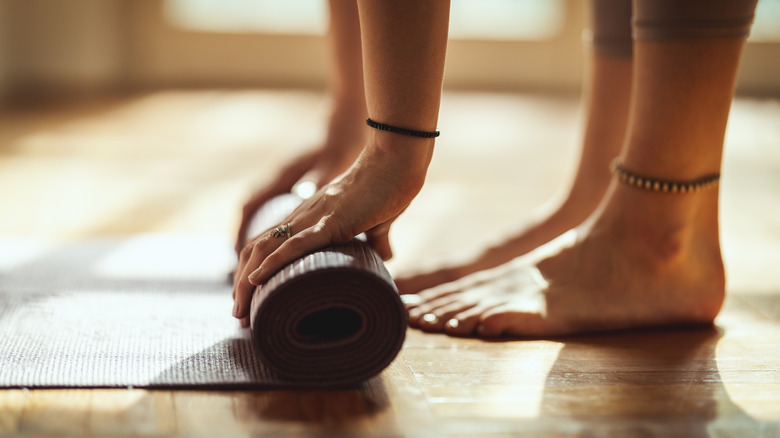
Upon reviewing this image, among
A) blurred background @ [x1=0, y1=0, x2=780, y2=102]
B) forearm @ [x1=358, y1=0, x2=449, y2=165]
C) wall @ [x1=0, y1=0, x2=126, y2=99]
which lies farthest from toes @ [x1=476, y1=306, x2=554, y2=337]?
blurred background @ [x1=0, y1=0, x2=780, y2=102]

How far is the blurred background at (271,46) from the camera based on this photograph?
189 inches

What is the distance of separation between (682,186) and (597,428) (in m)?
0.39

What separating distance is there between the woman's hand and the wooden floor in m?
0.13

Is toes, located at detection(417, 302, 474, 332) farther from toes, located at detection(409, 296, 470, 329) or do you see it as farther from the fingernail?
the fingernail

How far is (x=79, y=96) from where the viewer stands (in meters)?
4.19

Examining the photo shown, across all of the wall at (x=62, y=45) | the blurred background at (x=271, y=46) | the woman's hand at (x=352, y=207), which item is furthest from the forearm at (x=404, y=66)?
the blurred background at (x=271, y=46)

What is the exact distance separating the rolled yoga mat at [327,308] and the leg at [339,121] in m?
0.41

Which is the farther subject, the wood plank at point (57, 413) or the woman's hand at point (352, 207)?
the woman's hand at point (352, 207)

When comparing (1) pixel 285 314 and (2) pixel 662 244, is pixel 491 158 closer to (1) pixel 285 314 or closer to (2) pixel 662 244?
(2) pixel 662 244

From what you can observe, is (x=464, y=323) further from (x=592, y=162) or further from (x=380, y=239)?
(x=592, y=162)

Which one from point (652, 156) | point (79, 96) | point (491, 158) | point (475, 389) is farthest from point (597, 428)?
point (79, 96)

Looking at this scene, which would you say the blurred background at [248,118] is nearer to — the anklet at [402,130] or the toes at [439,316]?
the toes at [439,316]

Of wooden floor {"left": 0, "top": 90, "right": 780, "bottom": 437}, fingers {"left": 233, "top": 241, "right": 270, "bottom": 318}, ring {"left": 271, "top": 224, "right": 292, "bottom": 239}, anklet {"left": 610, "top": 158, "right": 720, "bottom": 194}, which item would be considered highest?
anklet {"left": 610, "top": 158, "right": 720, "bottom": 194}

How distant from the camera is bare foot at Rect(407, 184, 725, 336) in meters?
1.00
